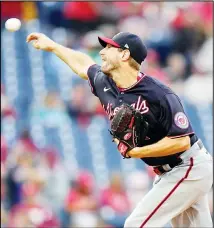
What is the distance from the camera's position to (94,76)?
600cm

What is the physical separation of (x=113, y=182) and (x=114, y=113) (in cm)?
498

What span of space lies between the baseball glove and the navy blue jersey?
0.07 m

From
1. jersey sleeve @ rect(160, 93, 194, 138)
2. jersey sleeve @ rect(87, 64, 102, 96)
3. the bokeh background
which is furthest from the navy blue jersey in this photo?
the bokeh background

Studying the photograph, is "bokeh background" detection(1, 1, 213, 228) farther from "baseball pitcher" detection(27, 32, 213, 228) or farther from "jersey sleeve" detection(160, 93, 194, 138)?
"jersey sleeve" detection(160, 93, 194, 138)

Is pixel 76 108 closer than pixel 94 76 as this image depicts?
No

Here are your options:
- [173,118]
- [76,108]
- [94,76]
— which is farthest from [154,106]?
[76,108]

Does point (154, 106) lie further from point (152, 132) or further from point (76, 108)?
point (76, 108)

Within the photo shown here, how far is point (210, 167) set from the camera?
19.0 ft

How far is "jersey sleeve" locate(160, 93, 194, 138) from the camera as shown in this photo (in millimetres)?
5445

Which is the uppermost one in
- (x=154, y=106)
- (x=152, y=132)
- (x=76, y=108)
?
(x=76, y=108)

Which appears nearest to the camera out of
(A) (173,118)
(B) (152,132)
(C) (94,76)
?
(A) (173,118)

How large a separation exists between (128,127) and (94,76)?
64 centimetres

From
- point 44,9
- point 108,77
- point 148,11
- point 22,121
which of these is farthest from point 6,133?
point 108,77

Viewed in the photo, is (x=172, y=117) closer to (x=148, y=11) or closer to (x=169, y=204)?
(x=169, y=204)
